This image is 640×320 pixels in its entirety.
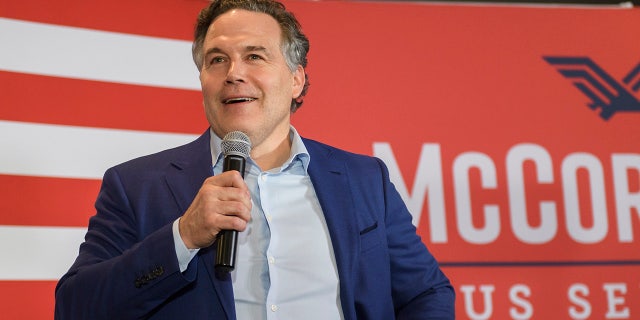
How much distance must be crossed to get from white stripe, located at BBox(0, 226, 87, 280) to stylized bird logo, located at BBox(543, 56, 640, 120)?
1819 mm

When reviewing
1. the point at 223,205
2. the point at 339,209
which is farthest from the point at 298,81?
the point at 223,205

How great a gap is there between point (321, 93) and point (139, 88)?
24.5 inches

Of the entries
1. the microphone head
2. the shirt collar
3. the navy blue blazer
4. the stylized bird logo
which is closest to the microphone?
the microphone head

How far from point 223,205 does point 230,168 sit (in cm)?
13

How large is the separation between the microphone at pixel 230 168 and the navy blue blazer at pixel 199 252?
0.20 meters

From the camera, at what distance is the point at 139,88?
274cm

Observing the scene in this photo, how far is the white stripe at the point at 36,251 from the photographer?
8.00 ft

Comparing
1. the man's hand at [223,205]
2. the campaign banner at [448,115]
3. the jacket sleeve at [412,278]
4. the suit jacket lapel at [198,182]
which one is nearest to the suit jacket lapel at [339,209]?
the jacket sleeve at [412,278]

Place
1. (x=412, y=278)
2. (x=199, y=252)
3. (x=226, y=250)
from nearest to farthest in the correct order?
1. (x=226, y=250)
2. (x=199, y=252)
3. (x=412, y=278)

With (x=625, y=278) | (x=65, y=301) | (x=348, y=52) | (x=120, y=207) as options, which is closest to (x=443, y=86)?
(x=348, y=52)

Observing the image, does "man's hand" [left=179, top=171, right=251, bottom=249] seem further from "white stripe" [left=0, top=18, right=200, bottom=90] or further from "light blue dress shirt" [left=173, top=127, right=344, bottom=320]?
"white stripe" [left=0, top=18, right=200, bottom=90]

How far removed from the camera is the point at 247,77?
1982 millimetres

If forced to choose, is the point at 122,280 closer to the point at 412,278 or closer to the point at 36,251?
the point at 412,278

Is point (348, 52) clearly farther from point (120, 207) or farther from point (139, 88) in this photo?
point (120, 207)
